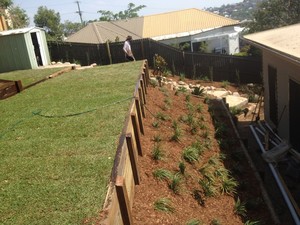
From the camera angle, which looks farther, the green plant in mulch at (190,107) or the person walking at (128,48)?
the person walking at (128,48)

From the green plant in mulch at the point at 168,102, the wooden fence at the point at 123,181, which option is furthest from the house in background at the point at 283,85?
the wooden fence at the point at 123,181

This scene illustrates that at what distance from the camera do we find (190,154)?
782cm

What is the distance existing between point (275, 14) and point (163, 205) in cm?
2992

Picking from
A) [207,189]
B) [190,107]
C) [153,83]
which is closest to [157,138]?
[207,189]

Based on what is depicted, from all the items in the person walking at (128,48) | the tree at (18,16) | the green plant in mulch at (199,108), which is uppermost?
the tree at (18,16)

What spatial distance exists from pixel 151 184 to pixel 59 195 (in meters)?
1.88

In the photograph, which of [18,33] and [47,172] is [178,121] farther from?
[18,33]

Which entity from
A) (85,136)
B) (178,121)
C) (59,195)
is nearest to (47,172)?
(59,195)

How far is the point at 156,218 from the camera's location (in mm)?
5293

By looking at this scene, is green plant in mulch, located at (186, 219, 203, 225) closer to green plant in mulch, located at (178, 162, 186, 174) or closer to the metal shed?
green plant in mulch, located at (178, 162, 186, 174)

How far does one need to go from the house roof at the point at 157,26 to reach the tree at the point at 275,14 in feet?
6.94

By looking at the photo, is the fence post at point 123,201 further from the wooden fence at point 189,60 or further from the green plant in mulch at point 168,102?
the wooden fence at point 189,60

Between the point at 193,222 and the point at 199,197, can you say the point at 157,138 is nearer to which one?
the point at 199,197

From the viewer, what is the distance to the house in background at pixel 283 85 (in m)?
8.83
